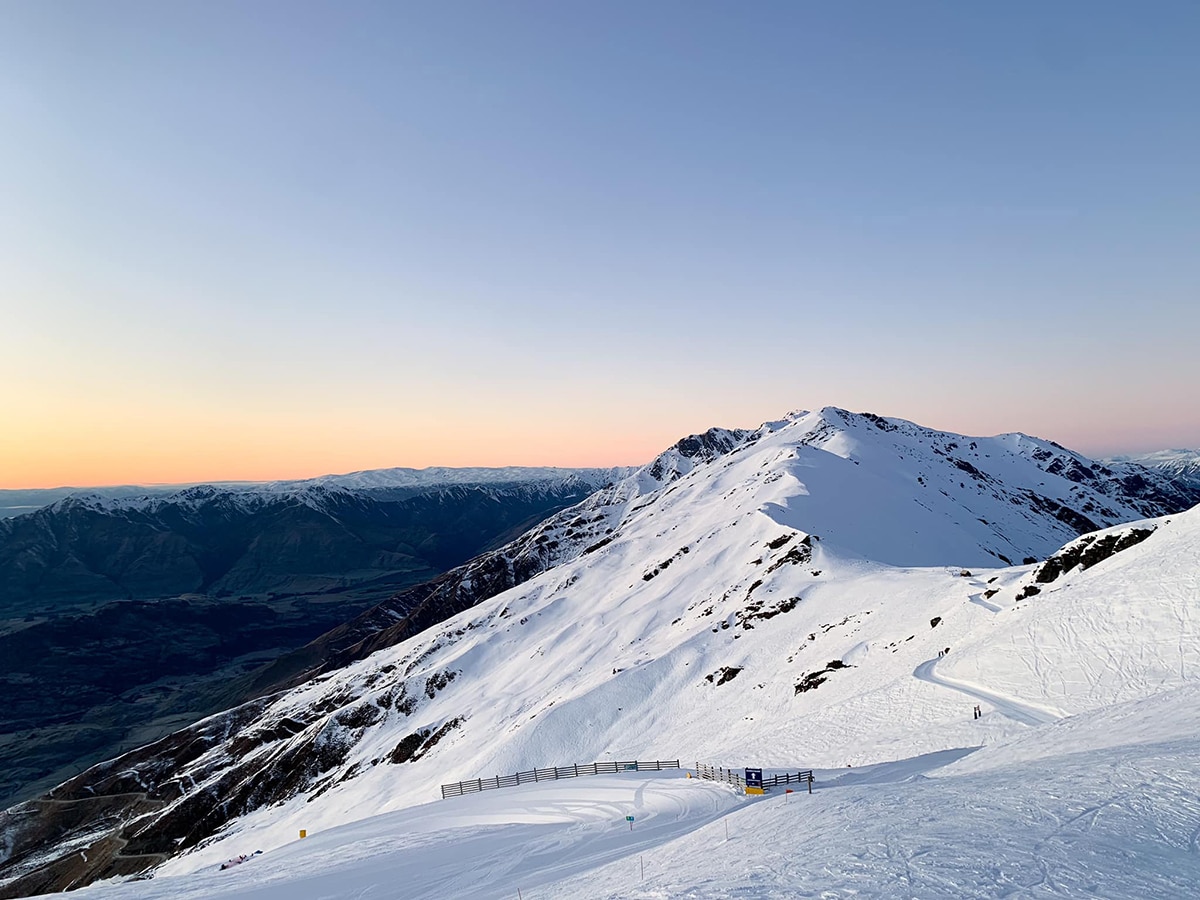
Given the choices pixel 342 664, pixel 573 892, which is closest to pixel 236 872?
pixel 573 892

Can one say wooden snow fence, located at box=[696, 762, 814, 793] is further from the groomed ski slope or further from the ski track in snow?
the ski track in snow

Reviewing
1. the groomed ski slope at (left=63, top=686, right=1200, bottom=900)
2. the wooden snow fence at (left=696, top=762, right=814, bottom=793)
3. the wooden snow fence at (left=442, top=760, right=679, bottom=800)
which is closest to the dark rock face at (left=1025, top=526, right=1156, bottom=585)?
the groomed ski slope at (left=63, top=686, right=1200, bottom=900)

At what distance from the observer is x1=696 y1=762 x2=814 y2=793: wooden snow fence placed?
942 inches

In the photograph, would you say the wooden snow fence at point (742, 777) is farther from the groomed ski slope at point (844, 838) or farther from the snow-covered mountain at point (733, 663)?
the snow-covered mountain at point (733, 663)

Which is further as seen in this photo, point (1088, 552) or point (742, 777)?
point (1088, 552)

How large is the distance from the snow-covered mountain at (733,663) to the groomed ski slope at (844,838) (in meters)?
6.08

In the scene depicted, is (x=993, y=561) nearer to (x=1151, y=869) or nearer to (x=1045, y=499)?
(x=1151, y=869)

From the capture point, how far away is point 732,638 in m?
61.8

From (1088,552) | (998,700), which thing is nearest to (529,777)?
(998,700)

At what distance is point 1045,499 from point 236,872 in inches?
8238

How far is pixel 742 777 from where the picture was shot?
25422mm

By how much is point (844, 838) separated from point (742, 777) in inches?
473

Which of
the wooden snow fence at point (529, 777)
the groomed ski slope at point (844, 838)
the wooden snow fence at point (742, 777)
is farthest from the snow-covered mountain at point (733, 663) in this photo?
the groomed ski slope at point (844, 838)

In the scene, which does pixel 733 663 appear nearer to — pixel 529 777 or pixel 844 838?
pixel 529 777
